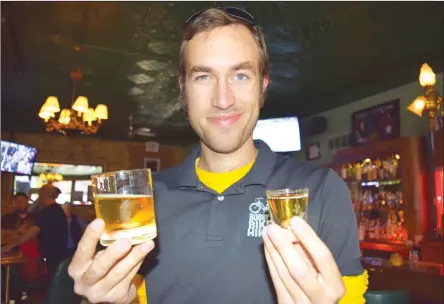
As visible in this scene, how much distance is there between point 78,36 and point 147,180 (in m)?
4.00

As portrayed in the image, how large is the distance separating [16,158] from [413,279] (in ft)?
25.1

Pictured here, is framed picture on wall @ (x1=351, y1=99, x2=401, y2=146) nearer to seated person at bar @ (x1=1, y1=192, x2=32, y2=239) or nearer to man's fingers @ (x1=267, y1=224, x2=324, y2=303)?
seated person at bar @ (x1=1, y1=192, x2=32, y2=239)

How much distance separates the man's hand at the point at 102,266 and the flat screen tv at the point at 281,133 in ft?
18.7

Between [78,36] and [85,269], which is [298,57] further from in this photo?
[85,269]

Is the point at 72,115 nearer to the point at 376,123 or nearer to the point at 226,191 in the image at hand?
the point at 376,123

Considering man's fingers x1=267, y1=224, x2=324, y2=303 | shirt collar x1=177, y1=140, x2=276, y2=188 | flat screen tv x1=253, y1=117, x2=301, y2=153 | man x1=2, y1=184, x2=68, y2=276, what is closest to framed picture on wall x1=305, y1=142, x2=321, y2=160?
flat screen tv x1=253, y1=117, x2=301, y2=153

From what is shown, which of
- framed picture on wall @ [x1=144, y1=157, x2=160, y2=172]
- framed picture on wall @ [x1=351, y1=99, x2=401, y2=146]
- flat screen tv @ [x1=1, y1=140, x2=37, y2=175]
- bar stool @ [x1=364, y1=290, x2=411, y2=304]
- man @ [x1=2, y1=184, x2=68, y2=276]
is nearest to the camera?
bar stool @ [x1=364, y1=290, x2=411, y2=304]

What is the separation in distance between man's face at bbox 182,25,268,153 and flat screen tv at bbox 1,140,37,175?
26.3ft

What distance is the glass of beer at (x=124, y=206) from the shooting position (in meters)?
1.00

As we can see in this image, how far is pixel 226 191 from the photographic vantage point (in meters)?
1.42

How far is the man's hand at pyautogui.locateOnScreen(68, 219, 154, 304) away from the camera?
934mm

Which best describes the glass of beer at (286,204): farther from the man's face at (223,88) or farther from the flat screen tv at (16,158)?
the flat screen tv at (16,158)

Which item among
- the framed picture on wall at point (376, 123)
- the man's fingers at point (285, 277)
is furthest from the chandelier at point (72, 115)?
the man's fingers at point (285, 277)

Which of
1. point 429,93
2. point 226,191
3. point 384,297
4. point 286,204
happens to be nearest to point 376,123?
point 429,93
